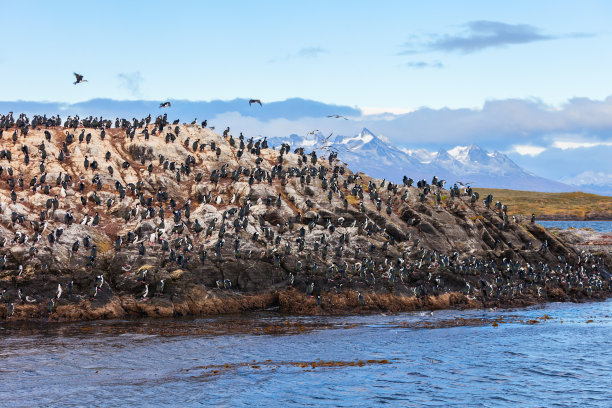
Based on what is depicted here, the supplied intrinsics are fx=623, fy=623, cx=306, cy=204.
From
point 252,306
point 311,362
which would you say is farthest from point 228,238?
point 311,362

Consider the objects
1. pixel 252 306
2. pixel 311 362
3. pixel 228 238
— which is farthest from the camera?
pixel 228 238

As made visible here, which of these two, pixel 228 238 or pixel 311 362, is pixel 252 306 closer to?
pixel 228 238

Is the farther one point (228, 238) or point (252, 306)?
point (228, 238)

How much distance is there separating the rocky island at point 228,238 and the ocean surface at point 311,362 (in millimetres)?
4089

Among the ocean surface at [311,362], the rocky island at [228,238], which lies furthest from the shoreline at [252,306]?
the ocean surface at [311,362]

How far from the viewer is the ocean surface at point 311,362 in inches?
1457

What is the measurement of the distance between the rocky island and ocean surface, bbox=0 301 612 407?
13.4ft

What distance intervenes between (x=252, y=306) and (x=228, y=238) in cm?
835

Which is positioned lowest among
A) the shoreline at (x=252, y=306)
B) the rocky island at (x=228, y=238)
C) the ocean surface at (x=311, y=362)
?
the ocean surface at (x=311, y=362)

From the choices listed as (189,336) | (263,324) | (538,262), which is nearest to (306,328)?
(263,324)

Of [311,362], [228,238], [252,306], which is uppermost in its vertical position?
[228,238]

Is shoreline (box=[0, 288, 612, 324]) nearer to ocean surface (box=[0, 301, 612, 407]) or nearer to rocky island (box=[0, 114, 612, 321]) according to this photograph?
rocky island (box=[0, 114, 612, 321])

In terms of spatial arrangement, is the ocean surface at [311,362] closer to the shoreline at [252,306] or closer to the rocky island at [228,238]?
the shoreline at [252,306]

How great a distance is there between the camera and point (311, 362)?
146 feet
